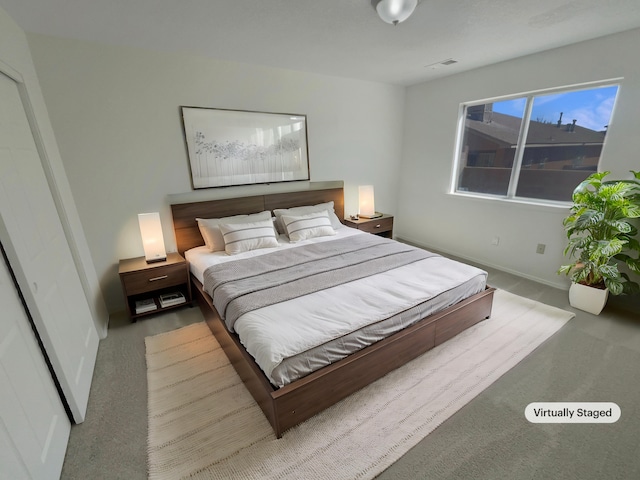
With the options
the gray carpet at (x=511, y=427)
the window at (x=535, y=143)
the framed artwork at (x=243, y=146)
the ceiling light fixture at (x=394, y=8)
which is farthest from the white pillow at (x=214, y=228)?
the window at (x=535, y=143)

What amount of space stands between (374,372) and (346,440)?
1.38 ft

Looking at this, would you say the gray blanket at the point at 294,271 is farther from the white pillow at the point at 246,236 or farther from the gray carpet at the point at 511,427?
the gray carpet at the point at 511,427

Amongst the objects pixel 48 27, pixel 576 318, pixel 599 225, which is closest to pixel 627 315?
pixel 576 318

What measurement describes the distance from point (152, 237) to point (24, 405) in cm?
160

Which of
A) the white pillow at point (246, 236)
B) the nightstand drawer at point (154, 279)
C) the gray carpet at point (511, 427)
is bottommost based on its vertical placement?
the gray carpet at point (511, 427)

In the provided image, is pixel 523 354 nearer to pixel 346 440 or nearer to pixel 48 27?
pixel 346 440

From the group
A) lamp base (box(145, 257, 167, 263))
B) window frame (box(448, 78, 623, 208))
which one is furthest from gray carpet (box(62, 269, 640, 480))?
window frame (box(448, 78, 623, 208))

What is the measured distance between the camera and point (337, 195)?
3838mm

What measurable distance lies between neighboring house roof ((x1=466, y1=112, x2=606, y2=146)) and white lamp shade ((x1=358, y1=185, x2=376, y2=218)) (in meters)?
1.53

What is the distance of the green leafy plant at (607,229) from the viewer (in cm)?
220

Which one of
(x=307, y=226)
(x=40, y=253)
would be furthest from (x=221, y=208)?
(x=40, y=253)

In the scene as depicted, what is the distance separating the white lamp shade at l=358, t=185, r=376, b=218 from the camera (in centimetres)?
394

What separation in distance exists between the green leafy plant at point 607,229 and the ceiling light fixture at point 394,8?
2.09 meters

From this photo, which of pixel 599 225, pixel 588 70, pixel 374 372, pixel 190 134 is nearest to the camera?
pixel 374 372
